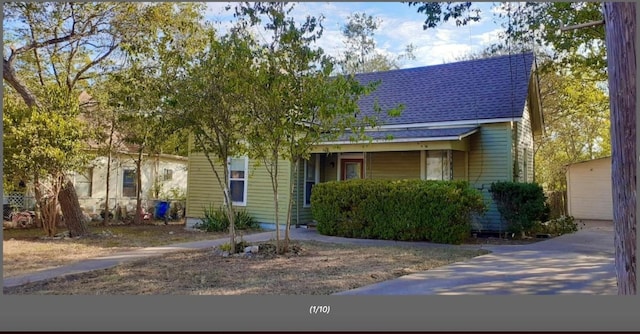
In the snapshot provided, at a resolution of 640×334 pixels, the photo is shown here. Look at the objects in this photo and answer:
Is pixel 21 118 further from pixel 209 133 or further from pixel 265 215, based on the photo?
pixel 265 215

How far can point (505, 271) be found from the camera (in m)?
5.92

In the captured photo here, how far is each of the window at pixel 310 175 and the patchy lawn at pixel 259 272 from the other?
4463 mm

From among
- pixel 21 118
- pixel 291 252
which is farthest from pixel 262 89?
pixel 21 118

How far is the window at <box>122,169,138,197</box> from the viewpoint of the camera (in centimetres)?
1675

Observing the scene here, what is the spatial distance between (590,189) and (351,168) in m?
9.81

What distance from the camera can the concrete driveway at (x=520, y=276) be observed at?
445 cm

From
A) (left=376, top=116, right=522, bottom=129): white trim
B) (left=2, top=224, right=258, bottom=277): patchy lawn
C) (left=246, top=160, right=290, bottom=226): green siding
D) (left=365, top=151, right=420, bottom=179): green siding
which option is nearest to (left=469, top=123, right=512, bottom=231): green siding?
(left=376, top=116, right=522, bottom=129): white trim

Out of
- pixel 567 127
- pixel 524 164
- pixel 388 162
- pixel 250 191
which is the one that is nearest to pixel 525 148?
pixel 524 164

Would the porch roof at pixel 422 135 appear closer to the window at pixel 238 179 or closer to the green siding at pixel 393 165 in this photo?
the green siding at pixel 393 165

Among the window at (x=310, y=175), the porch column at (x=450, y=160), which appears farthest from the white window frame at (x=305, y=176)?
the porch column at (x=450, y=160)

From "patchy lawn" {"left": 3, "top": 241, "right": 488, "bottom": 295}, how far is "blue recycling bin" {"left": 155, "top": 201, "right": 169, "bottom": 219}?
8.64 meters

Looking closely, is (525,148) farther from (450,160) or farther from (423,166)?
(423,166)

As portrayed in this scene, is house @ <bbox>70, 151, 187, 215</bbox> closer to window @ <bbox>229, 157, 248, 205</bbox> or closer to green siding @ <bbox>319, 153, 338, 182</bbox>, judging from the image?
window @ <bbox>229, 157, 248, 205</bbox>

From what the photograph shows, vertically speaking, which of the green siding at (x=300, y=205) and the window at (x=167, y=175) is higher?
the window at (x=167, y=175)
